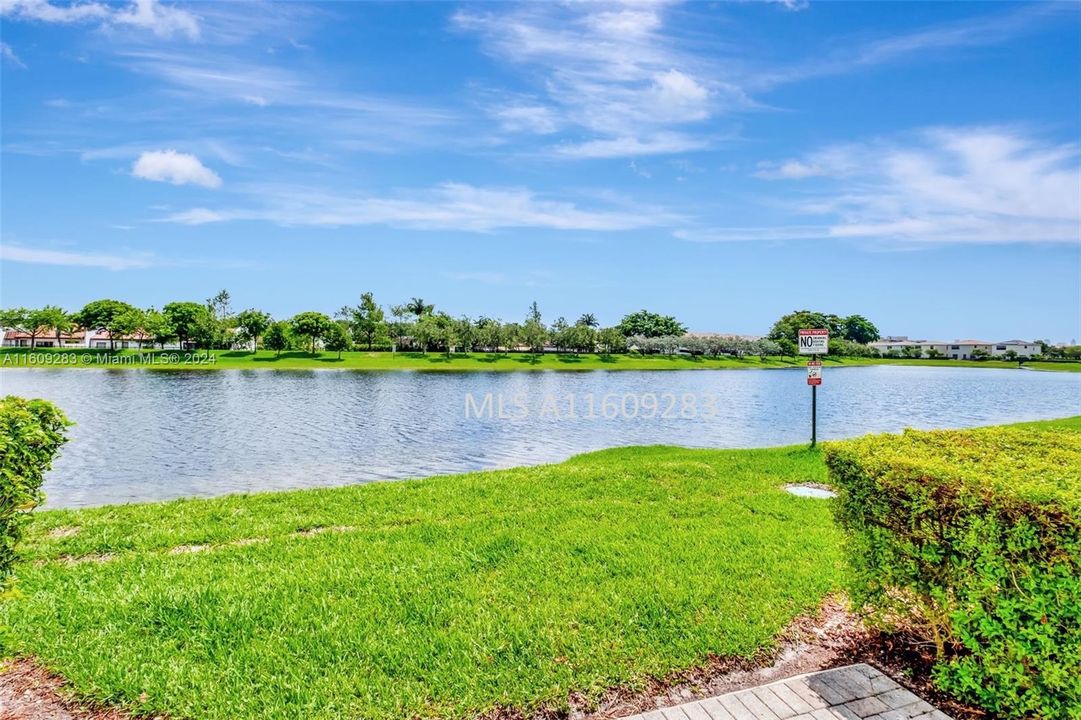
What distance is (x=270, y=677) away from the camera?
3822 mm

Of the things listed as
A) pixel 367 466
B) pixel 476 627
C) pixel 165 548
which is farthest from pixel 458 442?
pixel 476 627

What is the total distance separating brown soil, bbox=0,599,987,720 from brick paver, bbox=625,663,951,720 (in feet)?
0.49

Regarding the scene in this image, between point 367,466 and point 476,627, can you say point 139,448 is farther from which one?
point 476,627

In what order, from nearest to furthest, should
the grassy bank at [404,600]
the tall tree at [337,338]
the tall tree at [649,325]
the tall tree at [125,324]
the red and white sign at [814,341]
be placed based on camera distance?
the grassy bank at [404,600]
the red and white sign at [814,341]
the tall tree at [337,338]
the tall tree at [125,324]
the tall tree at [649,325]

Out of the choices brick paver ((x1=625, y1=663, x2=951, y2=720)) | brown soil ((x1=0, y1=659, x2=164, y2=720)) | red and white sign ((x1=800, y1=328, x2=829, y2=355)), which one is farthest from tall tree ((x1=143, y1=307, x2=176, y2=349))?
brick paver ((x1=625, y1=663, x2=951, y2=720))

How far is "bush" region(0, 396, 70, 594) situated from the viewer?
13.5ft

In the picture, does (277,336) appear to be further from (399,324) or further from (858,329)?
(858,329)

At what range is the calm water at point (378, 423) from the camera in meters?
14.5

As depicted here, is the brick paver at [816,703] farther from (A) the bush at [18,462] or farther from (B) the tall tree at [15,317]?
(B) the tall tree at [15,317]

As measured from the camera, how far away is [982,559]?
3336 millimetres

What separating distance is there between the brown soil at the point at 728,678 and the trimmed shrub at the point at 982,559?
0.23 meters

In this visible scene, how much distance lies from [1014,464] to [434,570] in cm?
484

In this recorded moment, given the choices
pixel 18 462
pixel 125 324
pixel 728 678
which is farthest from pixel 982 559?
pixel 125 324

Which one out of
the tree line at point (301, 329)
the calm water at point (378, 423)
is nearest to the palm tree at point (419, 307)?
the tree line at point (301, 329)
